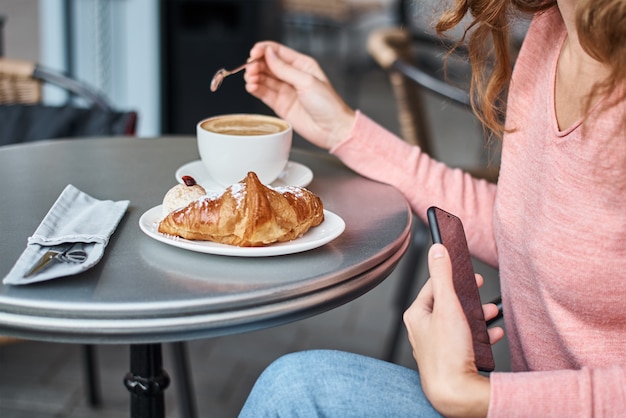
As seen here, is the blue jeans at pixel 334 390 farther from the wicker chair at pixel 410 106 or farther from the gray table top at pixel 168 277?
the wicker chair at pixel 410 106

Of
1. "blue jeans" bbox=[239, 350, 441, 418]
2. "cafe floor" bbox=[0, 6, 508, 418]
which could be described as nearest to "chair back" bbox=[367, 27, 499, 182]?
"cafe floor" bbox=[0, 6, 508, 418]

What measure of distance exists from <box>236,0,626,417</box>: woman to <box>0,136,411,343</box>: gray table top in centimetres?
9

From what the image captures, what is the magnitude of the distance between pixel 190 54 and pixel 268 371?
314 cm

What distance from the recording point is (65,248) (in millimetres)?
870

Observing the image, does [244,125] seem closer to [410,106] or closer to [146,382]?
[146,382]

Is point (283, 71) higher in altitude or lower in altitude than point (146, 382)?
higher

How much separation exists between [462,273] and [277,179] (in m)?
0.38

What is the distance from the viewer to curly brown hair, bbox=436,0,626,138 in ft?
2.69

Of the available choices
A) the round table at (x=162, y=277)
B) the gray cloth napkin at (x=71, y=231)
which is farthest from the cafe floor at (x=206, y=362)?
the gray cloth napkin at (x=71, y=231)

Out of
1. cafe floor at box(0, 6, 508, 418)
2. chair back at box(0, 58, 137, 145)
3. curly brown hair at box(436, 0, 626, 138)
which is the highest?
curly brown hair at box(436, 0, 626, 138)

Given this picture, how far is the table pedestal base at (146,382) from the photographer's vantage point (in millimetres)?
1115

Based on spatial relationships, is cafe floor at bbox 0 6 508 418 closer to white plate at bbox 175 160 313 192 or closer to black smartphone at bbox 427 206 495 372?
white plate at bbox 175 160 313 192

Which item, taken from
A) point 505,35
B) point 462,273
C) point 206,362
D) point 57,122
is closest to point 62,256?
point 462,273

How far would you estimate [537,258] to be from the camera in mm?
966
